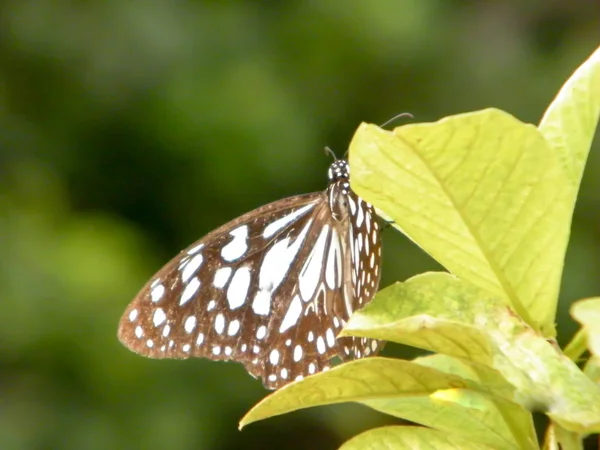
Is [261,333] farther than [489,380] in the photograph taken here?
Yes

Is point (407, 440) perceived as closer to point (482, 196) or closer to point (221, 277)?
point (482, 196)

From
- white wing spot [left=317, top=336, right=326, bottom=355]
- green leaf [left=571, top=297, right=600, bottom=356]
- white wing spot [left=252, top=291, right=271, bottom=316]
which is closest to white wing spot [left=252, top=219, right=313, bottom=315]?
white wing spot [left=252, top=291, right=271, bottom=316]

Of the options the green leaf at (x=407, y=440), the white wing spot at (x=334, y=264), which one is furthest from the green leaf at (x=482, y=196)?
the white wing spot at (x=334, y=264)

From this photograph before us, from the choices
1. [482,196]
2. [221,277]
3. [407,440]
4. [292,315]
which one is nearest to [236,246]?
[221,277]

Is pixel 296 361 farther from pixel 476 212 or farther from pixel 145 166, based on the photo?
pixel 145 166

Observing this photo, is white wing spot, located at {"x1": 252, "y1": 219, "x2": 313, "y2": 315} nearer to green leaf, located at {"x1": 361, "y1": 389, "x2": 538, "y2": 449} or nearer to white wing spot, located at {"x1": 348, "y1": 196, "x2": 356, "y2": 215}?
white wing spot, located at {"x1": 348, "y1": 196, "x2": 356, "y2": 215}
